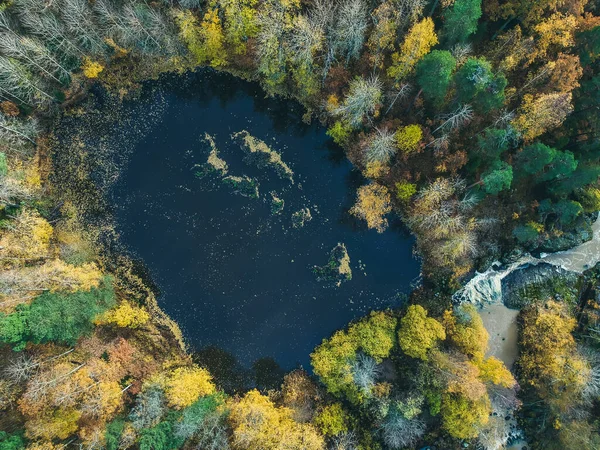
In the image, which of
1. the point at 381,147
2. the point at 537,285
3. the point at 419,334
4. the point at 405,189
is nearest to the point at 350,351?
the point at 419,334

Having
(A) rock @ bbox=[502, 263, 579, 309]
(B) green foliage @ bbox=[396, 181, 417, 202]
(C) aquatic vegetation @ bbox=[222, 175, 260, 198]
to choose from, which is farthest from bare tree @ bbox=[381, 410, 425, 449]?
(C) aquatic vegetation @ bbox=[222, 175, 260, 198]

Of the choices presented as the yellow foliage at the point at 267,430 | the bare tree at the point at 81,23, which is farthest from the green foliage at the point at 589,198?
the bare tree at the point at 81,23

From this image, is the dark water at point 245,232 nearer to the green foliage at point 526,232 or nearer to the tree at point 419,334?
the tree at point 419,334

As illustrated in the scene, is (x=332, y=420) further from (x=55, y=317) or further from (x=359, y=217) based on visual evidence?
(x=55, y=317)

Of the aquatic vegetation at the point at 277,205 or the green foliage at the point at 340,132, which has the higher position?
the green foliage at the point at 340,132

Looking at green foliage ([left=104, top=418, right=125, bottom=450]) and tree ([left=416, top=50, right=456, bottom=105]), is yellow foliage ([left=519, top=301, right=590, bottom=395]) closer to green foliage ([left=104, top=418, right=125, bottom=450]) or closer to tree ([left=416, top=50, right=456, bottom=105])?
tree ([left=416, top=50, right=456, bottom=105])

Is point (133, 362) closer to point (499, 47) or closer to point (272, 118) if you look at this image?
point (272, 118)

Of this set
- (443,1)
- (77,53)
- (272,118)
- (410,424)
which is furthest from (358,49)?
(410,424)

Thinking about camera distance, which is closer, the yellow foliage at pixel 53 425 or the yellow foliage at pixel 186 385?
the yellow foliage at pixel 53 425

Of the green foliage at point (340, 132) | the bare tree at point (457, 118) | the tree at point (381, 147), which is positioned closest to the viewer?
the bare tree at point (457, 118)
